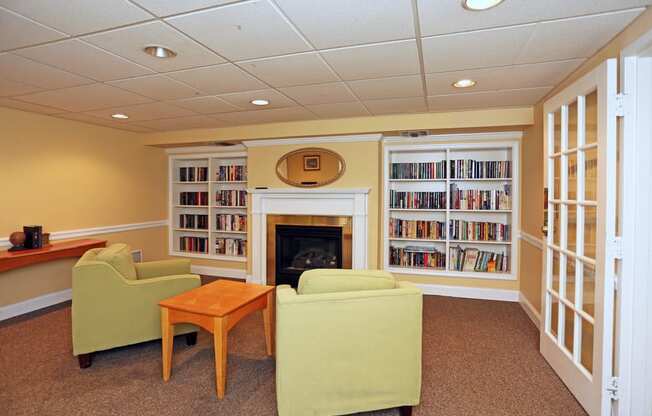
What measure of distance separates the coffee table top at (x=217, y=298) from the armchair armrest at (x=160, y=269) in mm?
562

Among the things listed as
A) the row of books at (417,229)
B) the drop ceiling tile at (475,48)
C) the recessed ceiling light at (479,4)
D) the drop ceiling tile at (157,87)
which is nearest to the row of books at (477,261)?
the row of books at (417,229)

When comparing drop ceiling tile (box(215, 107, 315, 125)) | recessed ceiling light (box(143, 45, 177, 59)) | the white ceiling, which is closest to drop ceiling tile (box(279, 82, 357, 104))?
the white ceiling

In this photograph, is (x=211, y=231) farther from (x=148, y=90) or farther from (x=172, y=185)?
(x=148, y=90)

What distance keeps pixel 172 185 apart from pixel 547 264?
5.12m

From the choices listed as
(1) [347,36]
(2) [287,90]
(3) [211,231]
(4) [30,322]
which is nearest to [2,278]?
(4) [30,322]

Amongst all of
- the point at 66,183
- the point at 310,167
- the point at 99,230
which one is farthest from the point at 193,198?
the point at 310,167

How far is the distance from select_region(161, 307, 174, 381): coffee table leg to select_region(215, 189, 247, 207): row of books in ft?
9.86

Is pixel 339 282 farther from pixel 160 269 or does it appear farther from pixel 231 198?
pixel 231 198

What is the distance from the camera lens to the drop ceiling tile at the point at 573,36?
1750 millimetres

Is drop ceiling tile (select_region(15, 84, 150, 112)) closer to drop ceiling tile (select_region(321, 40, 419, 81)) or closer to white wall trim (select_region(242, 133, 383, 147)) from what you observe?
white wall trim (select_region(242, 133, 383, 147))

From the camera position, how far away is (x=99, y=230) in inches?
175

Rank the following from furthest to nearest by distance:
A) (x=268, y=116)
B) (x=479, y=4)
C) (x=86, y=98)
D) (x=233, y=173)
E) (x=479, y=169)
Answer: (x=233, y=173), (x=479, y=169), (x=268, y=116), (x=86, y=98), (x=479, y=4)

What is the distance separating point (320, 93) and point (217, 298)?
6.22ft

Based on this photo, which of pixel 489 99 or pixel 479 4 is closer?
pixel 479 4
